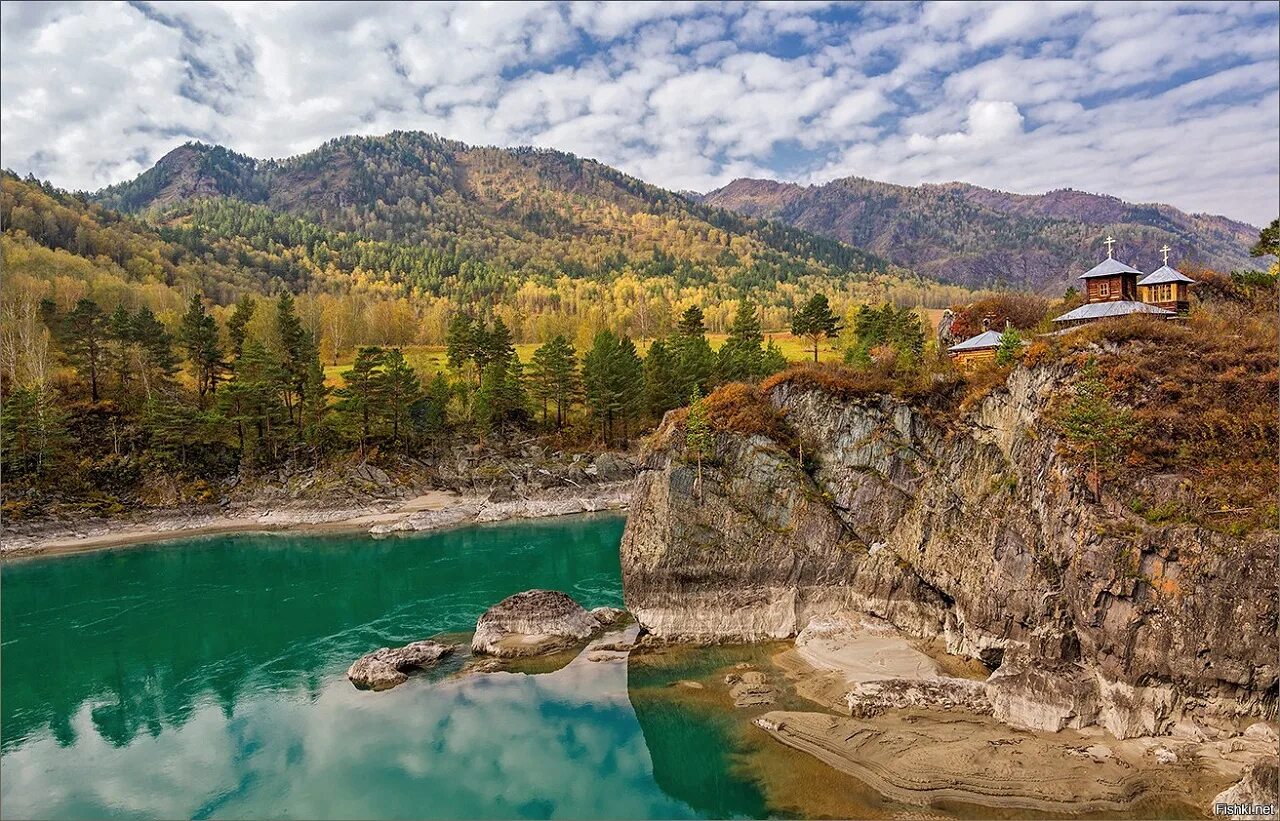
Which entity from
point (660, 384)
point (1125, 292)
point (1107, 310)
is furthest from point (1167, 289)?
point (660, 384)

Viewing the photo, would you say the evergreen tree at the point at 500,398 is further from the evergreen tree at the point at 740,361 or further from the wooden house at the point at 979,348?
the wooden house at the point at 979,348

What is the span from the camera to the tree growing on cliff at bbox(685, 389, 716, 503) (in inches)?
1366

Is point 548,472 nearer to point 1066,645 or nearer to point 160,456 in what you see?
point 160,456

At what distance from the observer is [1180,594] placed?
22375 millimetres

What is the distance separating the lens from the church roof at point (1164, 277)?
1553 inches

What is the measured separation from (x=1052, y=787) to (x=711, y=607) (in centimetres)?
1556

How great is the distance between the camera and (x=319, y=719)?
91.3 ft

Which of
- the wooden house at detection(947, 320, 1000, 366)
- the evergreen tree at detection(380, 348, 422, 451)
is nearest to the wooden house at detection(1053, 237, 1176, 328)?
the wooden house at detection(947, 320, 1000, 366)

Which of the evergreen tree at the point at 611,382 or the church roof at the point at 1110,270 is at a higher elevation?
the church roof at the point at 1110,270

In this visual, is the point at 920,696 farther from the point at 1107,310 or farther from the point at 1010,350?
the point at 1107,310

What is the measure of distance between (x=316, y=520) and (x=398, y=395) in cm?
1484

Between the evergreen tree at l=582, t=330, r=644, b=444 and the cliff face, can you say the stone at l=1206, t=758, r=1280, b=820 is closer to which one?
the cliff face

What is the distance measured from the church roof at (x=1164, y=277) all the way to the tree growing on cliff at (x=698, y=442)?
27.5 metres

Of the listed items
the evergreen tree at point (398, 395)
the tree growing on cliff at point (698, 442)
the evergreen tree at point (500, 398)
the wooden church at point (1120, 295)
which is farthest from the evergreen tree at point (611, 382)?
the wooden church at point (1120, 295)
